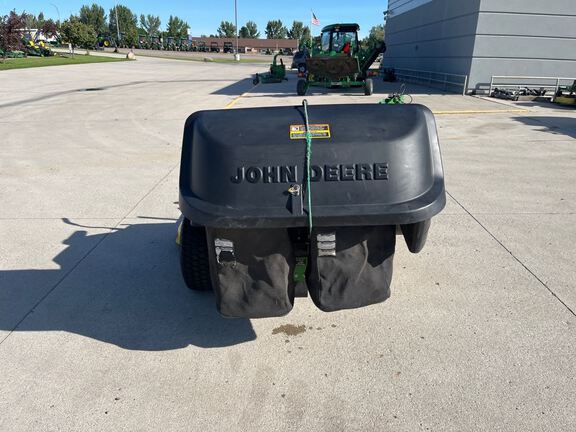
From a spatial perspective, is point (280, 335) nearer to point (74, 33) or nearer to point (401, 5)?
point (401, 5)

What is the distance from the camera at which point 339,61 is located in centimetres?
1605

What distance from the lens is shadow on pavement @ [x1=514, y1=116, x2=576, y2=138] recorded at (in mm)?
9492

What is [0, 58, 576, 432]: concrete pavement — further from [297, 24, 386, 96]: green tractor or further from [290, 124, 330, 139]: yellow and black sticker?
[297, 24, 386, 96]: green tractor

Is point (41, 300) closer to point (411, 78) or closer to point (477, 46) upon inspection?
point (477, 46)

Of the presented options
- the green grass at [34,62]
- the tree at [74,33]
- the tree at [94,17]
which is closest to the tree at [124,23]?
the tree at [94,17]

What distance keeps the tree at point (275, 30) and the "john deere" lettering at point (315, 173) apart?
15057 centimetres

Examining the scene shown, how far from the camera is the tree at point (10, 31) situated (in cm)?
3697

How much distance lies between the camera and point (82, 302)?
3.17 m

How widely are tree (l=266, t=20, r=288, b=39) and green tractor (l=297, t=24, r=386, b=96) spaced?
133266 millimetres

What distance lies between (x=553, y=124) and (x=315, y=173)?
10588 millimetres

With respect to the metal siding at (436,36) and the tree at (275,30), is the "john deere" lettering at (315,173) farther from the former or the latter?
the tree at (275,30)

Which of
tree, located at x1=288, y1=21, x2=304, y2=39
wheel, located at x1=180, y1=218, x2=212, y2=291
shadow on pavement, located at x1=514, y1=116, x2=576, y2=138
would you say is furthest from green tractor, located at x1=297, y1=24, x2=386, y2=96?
tree, located at x1=288, y1=21, x2=304, y2=39

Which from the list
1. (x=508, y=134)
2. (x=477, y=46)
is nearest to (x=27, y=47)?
(x=477, y=46)

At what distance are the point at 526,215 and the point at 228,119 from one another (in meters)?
3.84
